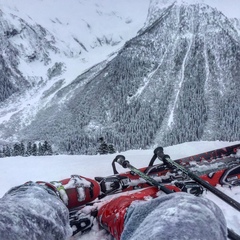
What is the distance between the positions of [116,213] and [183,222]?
4.24 ft

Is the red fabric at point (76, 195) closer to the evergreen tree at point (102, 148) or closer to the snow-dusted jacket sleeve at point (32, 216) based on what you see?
the snow-dusted jacket sleeve at point (32, 216)

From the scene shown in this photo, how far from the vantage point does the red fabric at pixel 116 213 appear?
2.33 meters

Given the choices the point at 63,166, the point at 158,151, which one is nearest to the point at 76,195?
the point at 158,151

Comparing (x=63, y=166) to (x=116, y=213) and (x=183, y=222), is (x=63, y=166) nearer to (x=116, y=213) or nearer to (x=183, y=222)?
(x=116, y=213)

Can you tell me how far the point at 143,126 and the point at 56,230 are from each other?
601 feet

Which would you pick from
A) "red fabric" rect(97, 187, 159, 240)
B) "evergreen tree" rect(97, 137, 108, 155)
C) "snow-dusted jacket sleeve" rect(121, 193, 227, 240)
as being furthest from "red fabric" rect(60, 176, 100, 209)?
"evergreen tree" rect(97, 137, 108, 155)

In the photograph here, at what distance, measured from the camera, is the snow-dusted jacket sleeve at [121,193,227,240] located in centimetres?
126

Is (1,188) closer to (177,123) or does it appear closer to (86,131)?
(177,123)

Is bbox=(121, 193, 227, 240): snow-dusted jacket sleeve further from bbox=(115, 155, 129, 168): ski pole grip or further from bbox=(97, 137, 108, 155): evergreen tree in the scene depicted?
bbox=(97, 137, 108, 155): evergreen tree

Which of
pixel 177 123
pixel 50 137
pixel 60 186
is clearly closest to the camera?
pixel 60 186

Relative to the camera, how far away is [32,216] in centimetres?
168

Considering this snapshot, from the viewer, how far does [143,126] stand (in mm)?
184125

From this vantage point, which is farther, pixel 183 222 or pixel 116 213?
pixel 116 213

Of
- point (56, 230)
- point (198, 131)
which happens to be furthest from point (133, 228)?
point (198, 131)
